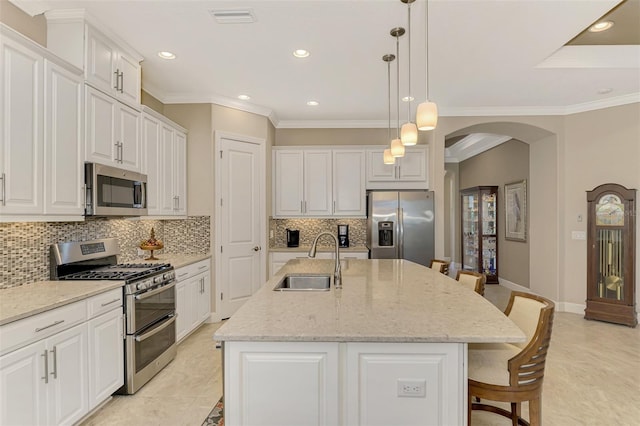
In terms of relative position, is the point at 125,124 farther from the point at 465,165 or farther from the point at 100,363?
the point at 465,165

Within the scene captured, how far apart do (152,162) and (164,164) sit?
0.83 ft

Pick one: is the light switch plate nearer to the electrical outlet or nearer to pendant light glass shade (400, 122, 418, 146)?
pendant light glass shade (400, 122, 418, 146)

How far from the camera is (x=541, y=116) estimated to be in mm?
4898

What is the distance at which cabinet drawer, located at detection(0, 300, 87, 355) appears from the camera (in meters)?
1.66

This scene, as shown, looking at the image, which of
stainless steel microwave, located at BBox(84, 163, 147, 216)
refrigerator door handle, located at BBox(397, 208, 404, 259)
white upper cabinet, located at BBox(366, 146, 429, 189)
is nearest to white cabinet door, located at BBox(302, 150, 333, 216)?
white upper cabinet, located at BBox(366, 146, 429, 189)

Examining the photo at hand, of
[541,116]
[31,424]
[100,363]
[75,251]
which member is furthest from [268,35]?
[541,116]

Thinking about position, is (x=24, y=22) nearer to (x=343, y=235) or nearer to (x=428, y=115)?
(x=428, y=115)

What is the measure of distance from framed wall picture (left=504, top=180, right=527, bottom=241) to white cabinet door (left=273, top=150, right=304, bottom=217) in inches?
148

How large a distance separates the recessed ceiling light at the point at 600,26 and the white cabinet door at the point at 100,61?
4165mm

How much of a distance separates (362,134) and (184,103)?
268cm

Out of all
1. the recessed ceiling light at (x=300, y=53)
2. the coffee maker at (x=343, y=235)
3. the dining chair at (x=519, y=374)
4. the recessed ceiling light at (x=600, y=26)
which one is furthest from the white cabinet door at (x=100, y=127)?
the recessed ceiling light at (x=600, y=26)

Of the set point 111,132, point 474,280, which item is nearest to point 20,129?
point 111,132

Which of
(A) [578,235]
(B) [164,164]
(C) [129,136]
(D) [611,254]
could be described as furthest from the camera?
(A) [578,235]

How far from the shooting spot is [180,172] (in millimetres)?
4172
